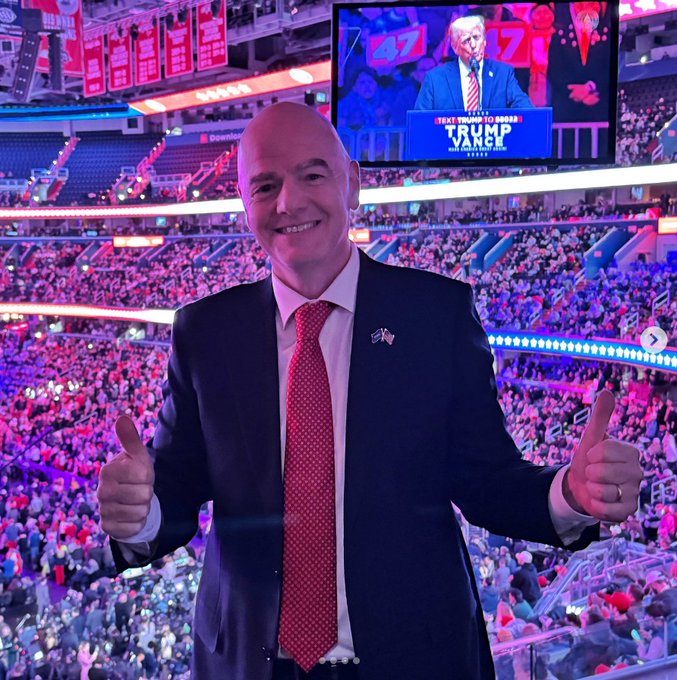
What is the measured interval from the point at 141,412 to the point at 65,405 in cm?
204

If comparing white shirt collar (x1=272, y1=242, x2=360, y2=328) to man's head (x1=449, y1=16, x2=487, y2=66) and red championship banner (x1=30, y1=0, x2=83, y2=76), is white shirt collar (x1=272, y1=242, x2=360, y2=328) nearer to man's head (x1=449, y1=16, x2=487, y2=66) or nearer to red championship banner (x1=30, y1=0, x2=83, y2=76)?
man's head (x1=449, y1=16, x2=487, y2=66)

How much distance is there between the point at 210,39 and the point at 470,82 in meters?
7.34

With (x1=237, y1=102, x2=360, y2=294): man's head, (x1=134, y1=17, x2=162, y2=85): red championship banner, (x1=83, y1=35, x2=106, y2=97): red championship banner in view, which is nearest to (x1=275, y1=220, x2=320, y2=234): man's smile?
(x1=237, y1=102, x2=360, y2=294): man's head

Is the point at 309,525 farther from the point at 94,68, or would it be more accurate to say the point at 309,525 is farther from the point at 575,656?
the point at 94,68

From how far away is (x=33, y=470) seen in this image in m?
9.94

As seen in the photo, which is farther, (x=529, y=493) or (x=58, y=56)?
(x=58, y=56)

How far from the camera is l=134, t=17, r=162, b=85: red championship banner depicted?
10672 mm

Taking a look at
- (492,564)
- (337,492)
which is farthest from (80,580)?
(337,492)

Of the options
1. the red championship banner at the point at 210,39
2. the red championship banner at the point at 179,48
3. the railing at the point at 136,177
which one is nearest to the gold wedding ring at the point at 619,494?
the red championship banner at the point at 210,39

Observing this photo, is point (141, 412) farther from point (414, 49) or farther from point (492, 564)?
point (414, 49)

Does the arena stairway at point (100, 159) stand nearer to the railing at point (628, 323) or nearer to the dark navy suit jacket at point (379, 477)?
the railing at point (628, 323)

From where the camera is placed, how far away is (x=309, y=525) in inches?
46.7

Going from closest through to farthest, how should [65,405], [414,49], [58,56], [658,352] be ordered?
[414,49] → [58,56] → [658,352] → [65,405]

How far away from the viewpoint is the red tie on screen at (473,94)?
347cm
